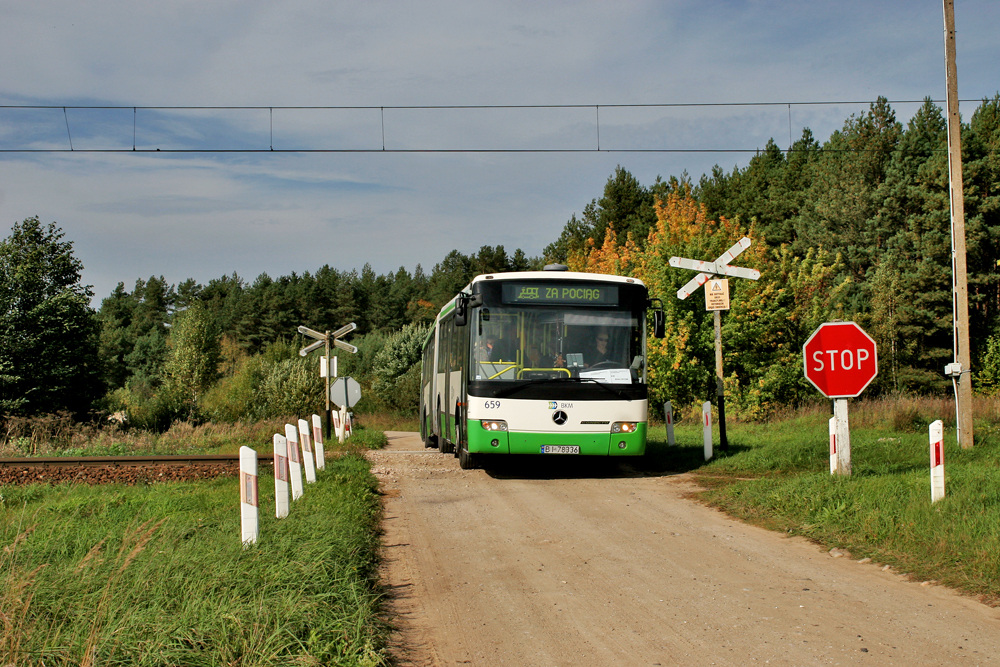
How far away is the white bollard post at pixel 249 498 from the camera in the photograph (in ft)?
22.2

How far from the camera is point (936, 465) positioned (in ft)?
28.3

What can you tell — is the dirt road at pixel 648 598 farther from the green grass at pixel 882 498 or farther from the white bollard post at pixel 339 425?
the white bollard post at pixel 339 425

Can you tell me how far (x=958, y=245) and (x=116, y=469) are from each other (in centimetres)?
1473

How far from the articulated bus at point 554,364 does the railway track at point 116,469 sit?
4836 millimetres

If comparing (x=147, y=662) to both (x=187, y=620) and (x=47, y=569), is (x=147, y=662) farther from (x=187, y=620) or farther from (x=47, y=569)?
(x=47, y=569)

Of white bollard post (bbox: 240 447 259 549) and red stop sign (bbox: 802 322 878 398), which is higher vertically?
red stop sign (bbox: 802 322 878 398)

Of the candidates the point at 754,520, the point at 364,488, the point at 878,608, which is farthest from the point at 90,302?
the point at 878,608

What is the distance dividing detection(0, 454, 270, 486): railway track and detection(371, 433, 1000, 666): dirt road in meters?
6.88

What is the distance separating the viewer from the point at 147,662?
Answer: 13.2 feet

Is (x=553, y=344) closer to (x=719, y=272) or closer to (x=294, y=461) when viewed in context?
(x=719, y=272)

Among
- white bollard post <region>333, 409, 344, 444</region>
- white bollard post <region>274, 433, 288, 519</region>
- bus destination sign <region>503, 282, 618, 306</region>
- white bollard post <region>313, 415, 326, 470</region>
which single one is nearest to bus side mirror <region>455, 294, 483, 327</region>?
bus destination sign <region>503, 282, 618, 306</region>

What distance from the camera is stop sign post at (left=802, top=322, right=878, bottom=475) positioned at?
33.3 feet

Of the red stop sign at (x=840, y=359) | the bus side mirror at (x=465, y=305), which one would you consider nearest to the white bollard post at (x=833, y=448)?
the red stop sign at (x=840, y=359)

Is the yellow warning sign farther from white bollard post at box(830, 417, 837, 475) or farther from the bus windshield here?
white bollard post at box(830, 417, 837, 475)
